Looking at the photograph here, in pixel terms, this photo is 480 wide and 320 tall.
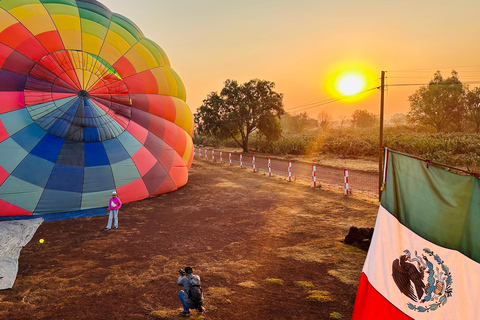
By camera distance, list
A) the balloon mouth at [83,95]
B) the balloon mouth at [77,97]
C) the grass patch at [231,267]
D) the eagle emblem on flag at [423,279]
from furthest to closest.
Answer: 1. the balloon mouth at [83,95]
2. the balloon mouth at [77,97]
3. the grass patch at [231,267]
4. the eagle emblem on flag at [423,279]

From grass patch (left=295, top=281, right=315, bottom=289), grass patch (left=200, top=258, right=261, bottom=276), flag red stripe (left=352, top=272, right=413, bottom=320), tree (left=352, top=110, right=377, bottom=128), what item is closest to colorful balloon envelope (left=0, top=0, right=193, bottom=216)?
grass patch (left=200, top=258, right=261, bottom=276)

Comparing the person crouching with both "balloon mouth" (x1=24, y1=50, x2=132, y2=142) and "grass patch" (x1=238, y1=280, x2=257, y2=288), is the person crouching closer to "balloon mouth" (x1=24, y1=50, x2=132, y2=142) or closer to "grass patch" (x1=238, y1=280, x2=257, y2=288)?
"grass patch" (x1=238, y1=280, x2=257, y2=288)

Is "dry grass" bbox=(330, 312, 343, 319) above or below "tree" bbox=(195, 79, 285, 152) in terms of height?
below

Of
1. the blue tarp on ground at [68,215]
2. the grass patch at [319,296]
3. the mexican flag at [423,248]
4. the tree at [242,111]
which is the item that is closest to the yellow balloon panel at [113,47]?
the blue tarp on ground at [68,215]

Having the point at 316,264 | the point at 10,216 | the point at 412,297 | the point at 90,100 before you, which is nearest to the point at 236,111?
the point at 90,100

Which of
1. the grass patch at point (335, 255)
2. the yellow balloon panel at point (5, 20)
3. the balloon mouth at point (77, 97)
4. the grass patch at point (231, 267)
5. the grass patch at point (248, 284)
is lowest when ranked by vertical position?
the grass patch at point (248, 284)

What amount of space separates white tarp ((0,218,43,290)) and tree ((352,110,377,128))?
123m

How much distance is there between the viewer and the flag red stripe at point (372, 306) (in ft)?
12.2

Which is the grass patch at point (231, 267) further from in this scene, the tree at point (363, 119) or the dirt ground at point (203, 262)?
the tree at point (363, 119)

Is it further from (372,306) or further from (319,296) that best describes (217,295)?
(372,306)

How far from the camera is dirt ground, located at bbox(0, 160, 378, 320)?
198 inches

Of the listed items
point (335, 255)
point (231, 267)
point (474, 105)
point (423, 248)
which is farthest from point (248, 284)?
point (474, 105)

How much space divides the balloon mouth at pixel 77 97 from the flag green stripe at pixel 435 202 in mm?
10451

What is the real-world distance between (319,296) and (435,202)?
8.54 ft
